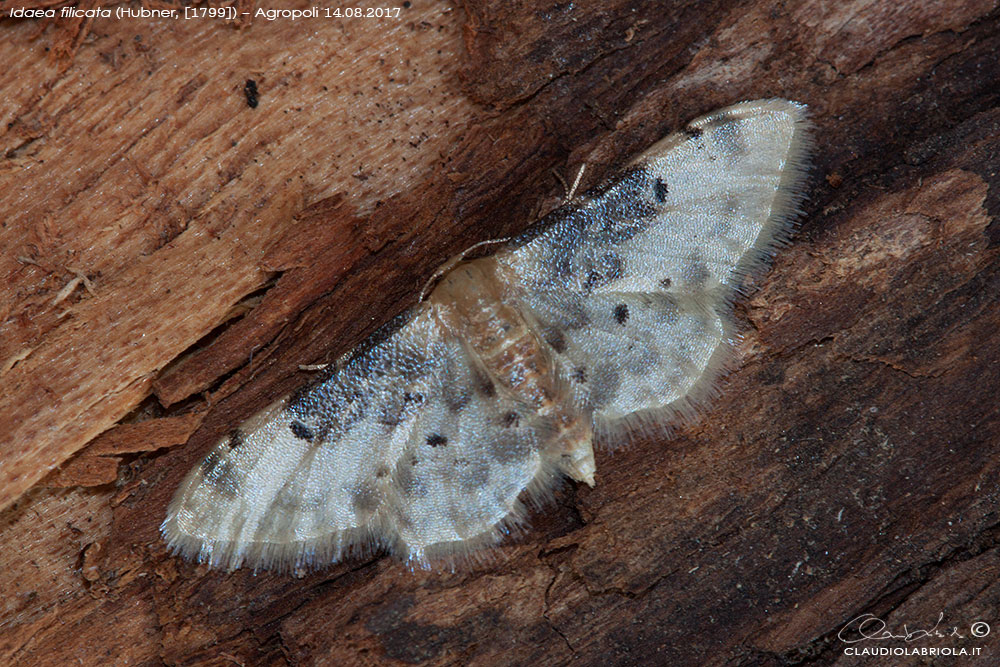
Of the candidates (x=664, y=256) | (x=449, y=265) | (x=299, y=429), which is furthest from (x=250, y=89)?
(x=664, y=256)

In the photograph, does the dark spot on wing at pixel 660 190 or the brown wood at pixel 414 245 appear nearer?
the brown wood at pixel 414 245

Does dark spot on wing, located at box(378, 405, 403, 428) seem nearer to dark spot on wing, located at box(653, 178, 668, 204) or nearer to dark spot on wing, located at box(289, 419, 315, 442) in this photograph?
dark spot on wing, located at box(289, 419, 315, 442)

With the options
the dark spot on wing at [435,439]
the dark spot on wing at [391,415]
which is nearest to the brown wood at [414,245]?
the dark spot on wing at [391,415]

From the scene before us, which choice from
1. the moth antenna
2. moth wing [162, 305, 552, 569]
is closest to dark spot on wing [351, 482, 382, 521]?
moth wing [162, 305, 552, 569]

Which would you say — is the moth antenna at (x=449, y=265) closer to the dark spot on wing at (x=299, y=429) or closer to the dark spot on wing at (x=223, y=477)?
the dark spot on wing at (x=299, y=429)

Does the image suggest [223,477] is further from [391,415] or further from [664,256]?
[664,256]

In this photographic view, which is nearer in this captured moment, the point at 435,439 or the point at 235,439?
the point at 235,439

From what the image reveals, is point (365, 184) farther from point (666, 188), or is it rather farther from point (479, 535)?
point (479, 535)
